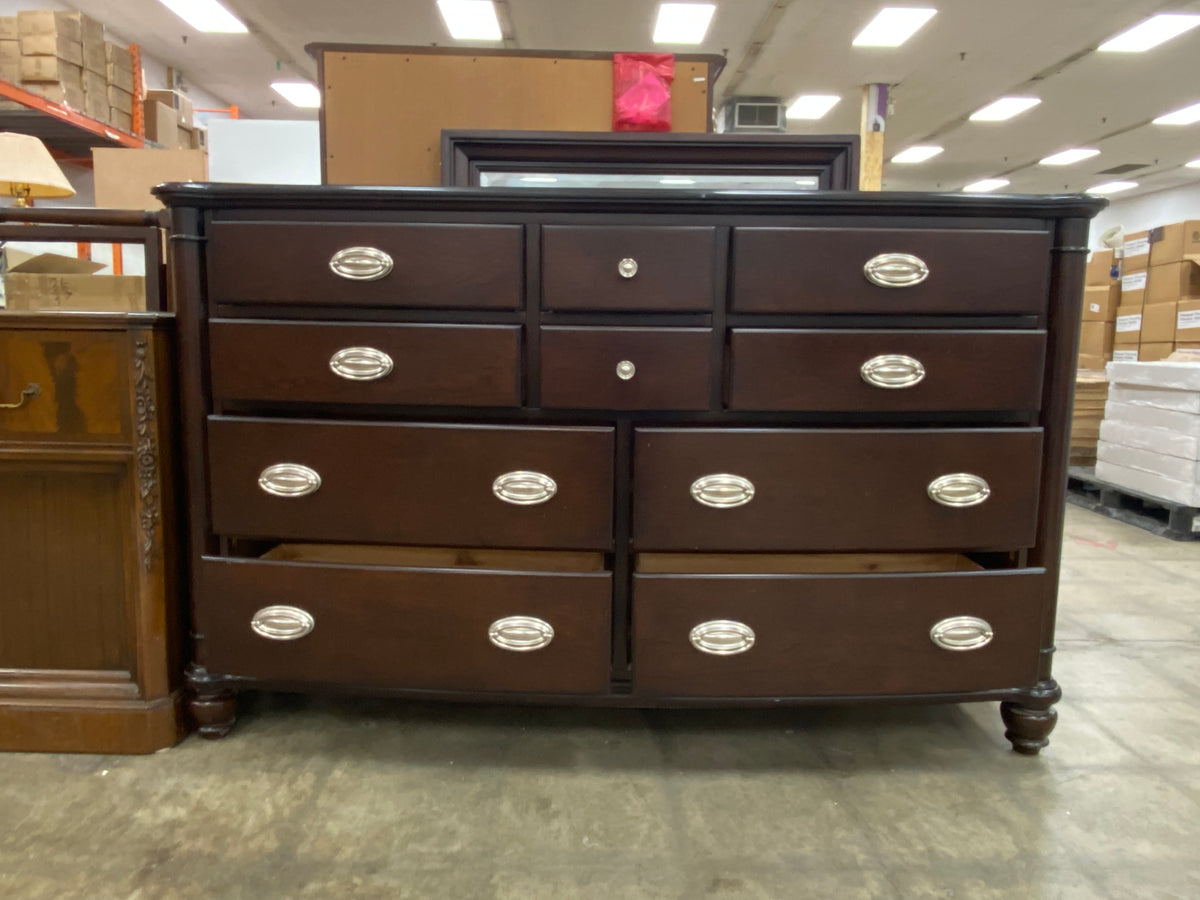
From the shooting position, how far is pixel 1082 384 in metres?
3.93

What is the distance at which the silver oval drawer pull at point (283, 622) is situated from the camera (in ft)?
4.14

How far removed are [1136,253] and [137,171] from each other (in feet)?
20.5

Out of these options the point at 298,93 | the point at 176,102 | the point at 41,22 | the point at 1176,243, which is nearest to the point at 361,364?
the point at 41,22

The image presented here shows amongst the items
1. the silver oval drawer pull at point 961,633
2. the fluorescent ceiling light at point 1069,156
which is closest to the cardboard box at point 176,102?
the silver oval drawer pull at point 961,633

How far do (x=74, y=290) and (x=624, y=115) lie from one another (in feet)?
4.39

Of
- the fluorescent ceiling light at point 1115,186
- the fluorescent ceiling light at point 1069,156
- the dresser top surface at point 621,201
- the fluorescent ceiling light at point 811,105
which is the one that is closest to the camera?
the dresser top surface at point 621,201

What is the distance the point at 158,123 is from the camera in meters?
5.25

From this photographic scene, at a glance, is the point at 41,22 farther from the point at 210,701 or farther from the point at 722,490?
the point at 722,490

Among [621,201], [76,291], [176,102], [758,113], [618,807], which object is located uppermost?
[758,113]

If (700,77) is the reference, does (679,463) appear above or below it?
below

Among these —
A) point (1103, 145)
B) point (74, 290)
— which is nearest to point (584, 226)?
point (74, 290)

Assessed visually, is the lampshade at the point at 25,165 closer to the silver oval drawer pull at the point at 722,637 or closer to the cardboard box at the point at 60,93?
the cardboard box at the point at 60,93

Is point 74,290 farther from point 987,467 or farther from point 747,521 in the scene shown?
point 987,467

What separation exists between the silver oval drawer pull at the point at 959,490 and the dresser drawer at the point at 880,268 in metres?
0.29
